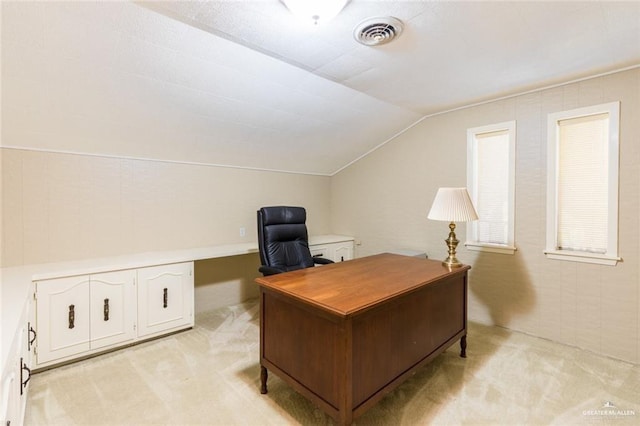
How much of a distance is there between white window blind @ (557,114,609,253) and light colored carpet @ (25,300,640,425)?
38.5 inches

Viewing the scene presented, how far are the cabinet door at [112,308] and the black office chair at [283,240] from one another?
1146mm

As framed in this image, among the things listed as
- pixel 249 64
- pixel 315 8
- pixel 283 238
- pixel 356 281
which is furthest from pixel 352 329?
pixel 249 64

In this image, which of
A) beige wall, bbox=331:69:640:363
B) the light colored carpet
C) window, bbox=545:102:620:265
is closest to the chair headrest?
the light colored carpet

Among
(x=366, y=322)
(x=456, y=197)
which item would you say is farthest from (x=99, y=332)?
(x=456, y=197)

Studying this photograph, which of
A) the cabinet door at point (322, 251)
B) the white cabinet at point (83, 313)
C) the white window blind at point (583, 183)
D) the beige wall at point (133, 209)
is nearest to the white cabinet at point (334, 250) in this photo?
the cabinet door at point (322, 251)

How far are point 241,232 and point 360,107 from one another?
2.05 metres

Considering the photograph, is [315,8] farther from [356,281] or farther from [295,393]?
[295,393]

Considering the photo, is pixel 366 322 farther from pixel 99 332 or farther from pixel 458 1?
pixel 99 332

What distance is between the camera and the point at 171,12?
1.71 metres

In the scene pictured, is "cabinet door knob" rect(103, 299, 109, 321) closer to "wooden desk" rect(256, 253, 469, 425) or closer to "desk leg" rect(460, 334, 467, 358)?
"wooden desk" rect(256, 253, 469, 425)

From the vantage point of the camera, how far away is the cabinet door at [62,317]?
2199 millimetres

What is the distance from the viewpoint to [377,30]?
6.19 feet

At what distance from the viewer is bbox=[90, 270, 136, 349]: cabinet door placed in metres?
2.42

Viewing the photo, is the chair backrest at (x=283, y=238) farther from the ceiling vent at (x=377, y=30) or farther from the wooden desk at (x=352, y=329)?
the ceiling vent at (x=377, y=30)
